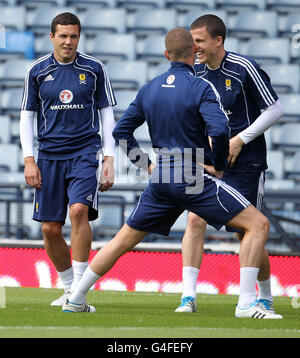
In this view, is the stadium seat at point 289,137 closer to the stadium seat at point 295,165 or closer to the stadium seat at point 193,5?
the stadium seat at point 295,165

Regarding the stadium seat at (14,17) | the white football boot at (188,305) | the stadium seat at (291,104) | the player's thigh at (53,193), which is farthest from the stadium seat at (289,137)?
the white football boot at (188,305)

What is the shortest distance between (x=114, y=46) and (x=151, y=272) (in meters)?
5.46

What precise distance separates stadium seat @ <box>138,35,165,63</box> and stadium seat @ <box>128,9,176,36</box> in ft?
1.32

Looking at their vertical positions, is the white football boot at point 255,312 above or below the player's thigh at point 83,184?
below

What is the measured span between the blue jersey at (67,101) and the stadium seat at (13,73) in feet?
21.2

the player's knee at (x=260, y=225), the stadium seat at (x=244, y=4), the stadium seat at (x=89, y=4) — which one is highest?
the stadium seat at (x=244, y=4)

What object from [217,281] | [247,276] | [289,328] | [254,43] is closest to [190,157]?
[247,276]

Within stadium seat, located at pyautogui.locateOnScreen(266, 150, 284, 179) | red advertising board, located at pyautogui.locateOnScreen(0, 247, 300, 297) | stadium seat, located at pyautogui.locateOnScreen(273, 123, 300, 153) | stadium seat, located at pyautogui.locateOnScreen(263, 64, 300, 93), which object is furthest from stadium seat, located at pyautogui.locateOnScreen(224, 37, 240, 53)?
red advertising board, located at pyautogui.locateOnScreen(0, 247, 300, 297)

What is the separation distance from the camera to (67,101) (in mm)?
6426

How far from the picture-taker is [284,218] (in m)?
9.04

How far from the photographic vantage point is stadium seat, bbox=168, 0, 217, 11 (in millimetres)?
14445

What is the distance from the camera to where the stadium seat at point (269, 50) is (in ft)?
44.3

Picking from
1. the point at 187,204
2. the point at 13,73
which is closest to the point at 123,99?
the point at 13,73

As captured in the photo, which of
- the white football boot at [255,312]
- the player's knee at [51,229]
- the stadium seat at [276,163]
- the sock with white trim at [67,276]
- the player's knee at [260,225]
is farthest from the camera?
the stadium seat at [276,163]
